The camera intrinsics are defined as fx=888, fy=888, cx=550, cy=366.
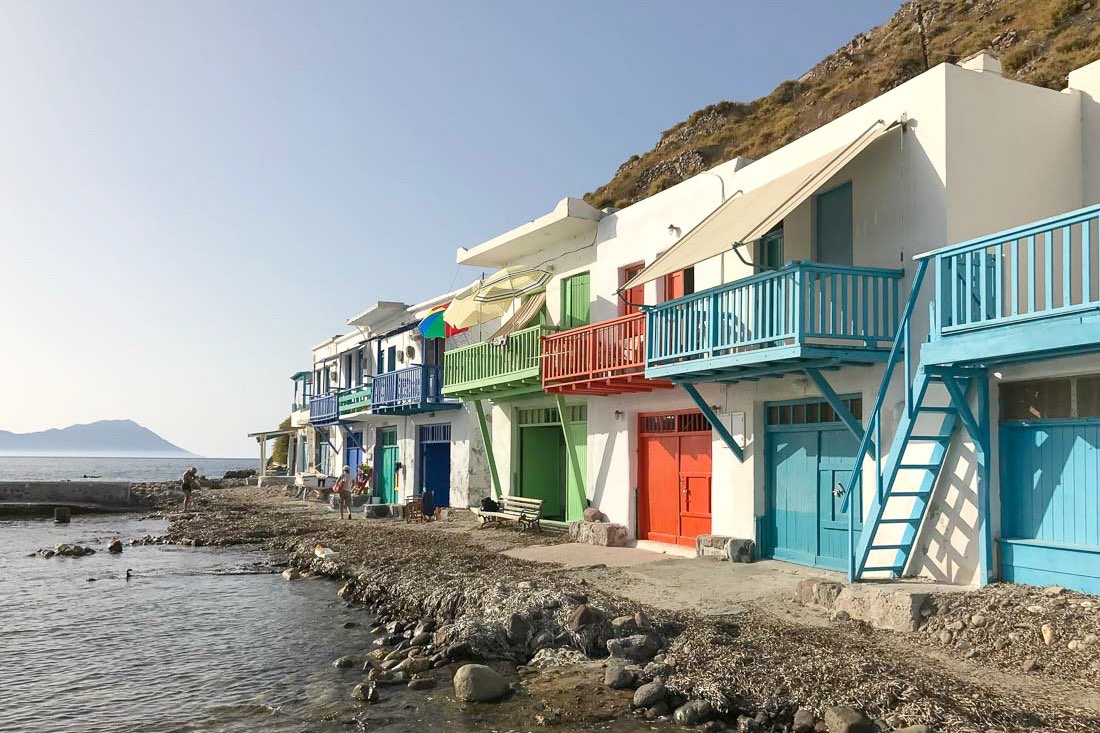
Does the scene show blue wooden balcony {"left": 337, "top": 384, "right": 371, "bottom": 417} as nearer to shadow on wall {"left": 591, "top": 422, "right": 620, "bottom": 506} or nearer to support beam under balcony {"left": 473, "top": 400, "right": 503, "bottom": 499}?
support beam under balcony {"left": 473, "top": 400, "right": 503, "bottom": 499}

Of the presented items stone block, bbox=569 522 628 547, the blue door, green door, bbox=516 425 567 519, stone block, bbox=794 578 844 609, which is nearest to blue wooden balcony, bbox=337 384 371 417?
the blue door

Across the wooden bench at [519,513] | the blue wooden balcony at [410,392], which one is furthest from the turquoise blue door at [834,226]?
the blue wooden balcony at [410,392]

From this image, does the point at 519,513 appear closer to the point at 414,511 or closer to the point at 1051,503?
the point at 414,511

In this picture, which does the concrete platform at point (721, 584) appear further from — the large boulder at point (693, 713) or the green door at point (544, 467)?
the green door at point (544, 467)

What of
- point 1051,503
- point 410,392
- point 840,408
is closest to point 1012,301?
point 1051,503

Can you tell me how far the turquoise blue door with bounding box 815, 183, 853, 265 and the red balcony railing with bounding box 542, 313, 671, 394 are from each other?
3.70 metres

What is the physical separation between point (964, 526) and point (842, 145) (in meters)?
5.66

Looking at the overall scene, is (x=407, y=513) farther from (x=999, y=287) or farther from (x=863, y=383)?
(x=999, y=287)

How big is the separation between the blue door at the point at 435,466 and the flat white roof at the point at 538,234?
714 cm

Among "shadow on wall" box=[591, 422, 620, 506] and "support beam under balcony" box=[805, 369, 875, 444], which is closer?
"support beam under balcony" box=[805, 369, 875, 444]

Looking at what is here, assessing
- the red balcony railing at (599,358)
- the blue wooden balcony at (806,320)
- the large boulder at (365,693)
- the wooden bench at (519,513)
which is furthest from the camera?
the wooden bench at (519,513)

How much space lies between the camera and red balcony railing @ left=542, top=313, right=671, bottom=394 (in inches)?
635

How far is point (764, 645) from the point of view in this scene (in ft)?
29.5

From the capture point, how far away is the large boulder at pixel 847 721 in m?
6.88
